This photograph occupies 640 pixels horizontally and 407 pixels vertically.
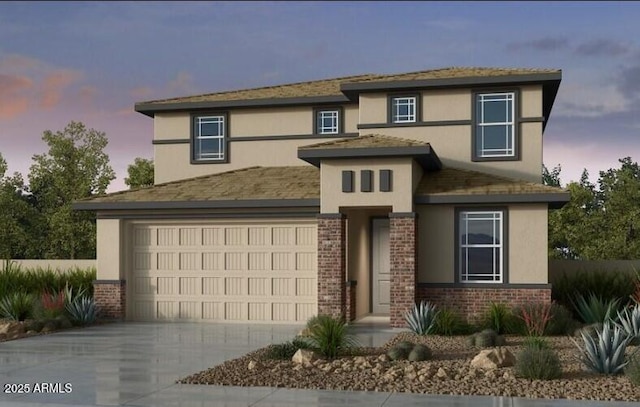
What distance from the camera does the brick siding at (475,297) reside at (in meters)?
18.6

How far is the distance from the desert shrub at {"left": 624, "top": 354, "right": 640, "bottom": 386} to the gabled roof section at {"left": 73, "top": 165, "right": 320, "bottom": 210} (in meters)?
9.29

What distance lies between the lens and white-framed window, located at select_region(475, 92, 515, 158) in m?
20.5

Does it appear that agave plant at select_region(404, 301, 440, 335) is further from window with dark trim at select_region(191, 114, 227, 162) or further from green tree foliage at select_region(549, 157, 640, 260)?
green tree foliage at select_region(549, 157, 640, 260)

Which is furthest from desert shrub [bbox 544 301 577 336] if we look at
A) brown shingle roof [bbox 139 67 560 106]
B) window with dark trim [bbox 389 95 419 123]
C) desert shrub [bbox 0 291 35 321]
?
desert shrub [bbox 0 291 35 321]

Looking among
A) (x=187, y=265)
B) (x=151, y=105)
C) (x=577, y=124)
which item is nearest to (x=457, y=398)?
(x=187, y=265)

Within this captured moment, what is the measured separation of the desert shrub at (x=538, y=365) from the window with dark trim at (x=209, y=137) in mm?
14045

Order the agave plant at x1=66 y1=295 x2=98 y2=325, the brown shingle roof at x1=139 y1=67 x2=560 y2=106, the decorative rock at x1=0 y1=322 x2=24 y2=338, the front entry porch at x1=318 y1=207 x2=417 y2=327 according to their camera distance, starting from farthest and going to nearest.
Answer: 1. the brown shingle roof at x1=139 y1=67 x2=560 y2=106
2. the agave plant at x1=66 y1=295 x2=98 y2=325
3. the front entry porch at x1=318 y1=207 x2=417 y2=327
4. the decorative rock at x1=0 y1=322 x2=24 y2=338

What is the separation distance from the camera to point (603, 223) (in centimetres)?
3794

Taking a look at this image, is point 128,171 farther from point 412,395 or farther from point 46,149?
point 412,395

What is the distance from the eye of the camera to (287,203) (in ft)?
64.7

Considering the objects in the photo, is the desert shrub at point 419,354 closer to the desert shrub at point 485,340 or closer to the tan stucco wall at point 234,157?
the desert shrub at point 485,340

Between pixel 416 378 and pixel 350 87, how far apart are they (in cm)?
1096

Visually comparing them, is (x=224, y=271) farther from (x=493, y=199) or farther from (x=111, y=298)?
(x=493, y=199)

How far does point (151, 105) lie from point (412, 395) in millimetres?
16059
